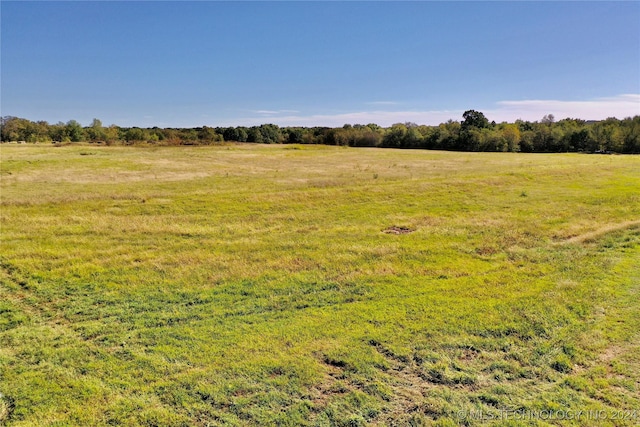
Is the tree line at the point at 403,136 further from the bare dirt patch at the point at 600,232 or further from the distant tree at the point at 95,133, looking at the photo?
the bare dirt patch at the point at 600,232

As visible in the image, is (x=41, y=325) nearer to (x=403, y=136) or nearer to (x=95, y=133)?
(x=403, y=136)

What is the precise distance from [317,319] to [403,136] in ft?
352

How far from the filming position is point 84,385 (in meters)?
6.33

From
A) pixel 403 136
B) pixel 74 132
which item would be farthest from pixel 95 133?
pixel 403 136

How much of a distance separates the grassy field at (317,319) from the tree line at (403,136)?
259ft

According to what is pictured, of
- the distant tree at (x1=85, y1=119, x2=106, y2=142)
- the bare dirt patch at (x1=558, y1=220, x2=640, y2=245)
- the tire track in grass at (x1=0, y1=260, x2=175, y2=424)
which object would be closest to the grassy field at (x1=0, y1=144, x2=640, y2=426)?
the tire track in grass at (x1=0, y1=260, x2=175, y2=424)

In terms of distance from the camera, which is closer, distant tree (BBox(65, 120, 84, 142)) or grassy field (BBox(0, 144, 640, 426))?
grassy field (BBox(0, 144, 640, 426))

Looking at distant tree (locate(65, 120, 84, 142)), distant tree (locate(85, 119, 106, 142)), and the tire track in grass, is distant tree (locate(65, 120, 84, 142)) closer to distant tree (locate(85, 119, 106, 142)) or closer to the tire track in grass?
distant tree (locate(85, 119, 106, 142))

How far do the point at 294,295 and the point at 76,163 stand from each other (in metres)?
45.5

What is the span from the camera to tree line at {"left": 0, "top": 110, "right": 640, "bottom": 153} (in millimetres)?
85438

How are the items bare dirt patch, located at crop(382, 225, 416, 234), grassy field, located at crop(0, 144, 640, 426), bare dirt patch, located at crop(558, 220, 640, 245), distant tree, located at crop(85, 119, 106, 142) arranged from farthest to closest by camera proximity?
distant tree, located at crop(85, 119, 106, 142) < bare dirt patch, located at crop(382, 225, 416, 234) < bare dirt patch, located at crop(558, 220, 640, 245) < grassy field, located at crop(0, 144, 640, 426)

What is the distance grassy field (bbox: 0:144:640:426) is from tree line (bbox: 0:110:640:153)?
259ft

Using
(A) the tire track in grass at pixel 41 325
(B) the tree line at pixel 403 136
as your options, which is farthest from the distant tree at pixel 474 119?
(A) the tire track in grass at pixel 41 325

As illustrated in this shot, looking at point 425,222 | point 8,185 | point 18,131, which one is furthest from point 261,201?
point 18,131
